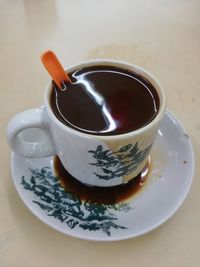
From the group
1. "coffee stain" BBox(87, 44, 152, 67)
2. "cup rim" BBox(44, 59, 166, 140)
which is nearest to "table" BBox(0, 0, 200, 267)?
"coffee stain" BBox(87, 44, 152, 67)

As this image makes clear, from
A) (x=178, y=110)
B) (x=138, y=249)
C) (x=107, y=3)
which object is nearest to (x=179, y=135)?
(x=178, y=110)

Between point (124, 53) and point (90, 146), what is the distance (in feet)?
1.36

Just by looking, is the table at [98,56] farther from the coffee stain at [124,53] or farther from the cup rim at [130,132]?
the cup rim at [130,132]

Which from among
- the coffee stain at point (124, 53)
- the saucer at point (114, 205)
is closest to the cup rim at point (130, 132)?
the saucer at point (114, 205)

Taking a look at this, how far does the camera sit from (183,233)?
1.68 ft

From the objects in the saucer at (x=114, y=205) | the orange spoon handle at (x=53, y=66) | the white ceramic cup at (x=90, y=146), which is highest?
the orange spoon handle at (x=53, y=66)

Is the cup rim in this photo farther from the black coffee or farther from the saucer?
the saucer

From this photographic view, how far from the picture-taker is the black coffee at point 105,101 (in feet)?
1.59

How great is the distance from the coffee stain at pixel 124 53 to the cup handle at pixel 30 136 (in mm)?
293

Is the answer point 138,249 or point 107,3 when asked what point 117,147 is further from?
point 107,3

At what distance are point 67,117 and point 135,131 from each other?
9cm

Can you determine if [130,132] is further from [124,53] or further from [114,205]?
[124,53]

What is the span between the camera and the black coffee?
48 centimetres

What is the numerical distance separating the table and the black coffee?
0.15m
